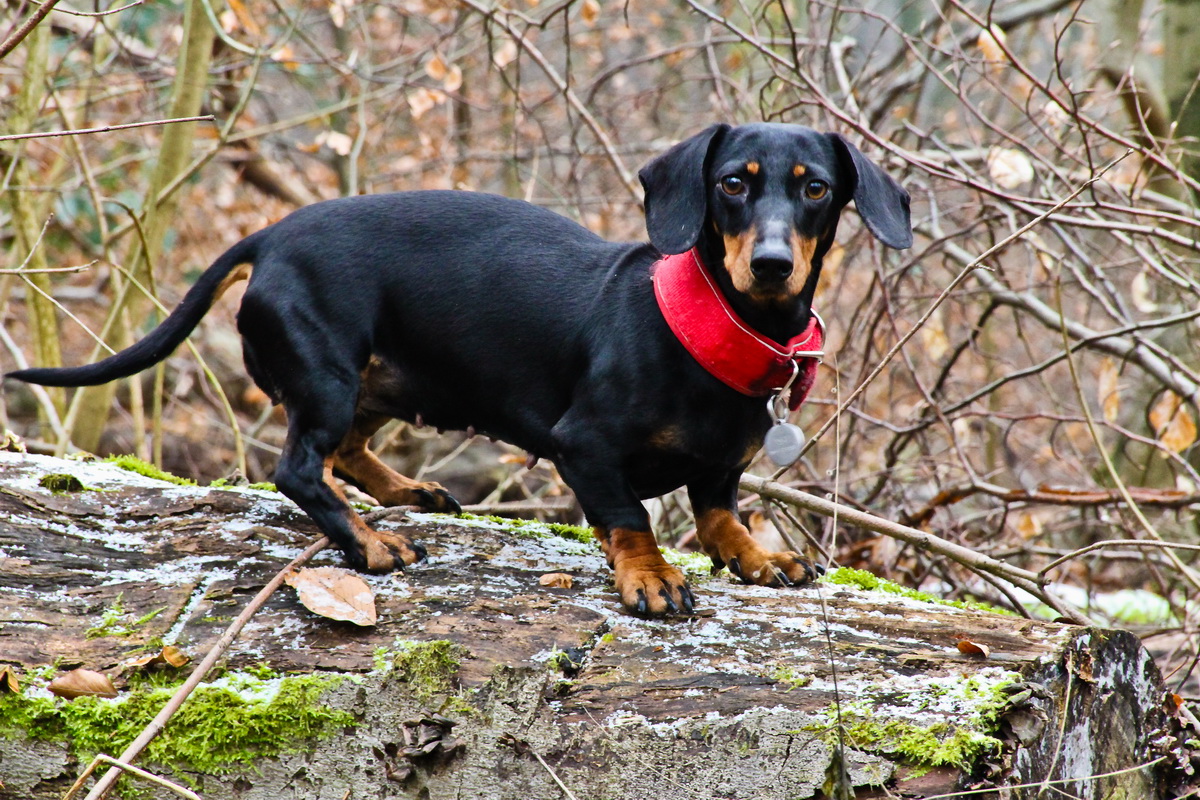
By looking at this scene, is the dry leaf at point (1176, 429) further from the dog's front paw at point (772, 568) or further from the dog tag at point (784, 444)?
the dog tag at point (784, 444)

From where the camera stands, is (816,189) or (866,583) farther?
(866,583)

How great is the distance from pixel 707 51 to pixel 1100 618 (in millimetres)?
3249

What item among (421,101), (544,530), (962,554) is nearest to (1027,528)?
(962,554)

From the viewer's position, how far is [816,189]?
2.47m

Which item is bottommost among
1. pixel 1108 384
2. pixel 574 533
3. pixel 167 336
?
pixel 574 533

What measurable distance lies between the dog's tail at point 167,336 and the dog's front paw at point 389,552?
2.68 ft

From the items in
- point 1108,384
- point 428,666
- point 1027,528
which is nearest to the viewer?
point 428,666

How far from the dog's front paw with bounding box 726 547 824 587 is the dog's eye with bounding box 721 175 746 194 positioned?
946 mm

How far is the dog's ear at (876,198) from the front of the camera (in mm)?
2492

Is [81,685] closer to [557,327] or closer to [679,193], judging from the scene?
[557,327]

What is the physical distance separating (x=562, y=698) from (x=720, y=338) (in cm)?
93

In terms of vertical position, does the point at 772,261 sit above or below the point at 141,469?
above

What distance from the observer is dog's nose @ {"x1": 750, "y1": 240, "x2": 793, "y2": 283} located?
7.40 ft

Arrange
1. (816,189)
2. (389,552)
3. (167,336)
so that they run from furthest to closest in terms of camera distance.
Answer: (167,336)
(389,552)
(816,189)
